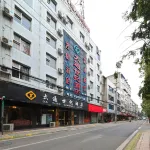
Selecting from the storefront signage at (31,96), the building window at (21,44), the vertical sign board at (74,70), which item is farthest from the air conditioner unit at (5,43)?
the vertical sign board at (74,70)

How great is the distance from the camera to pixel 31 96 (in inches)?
1139

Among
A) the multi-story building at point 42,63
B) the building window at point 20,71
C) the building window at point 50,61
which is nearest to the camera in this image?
the multi-story building at point 42,63

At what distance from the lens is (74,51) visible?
47344mm

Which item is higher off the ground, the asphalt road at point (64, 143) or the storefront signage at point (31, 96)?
the storefront signage at point (31, 96)

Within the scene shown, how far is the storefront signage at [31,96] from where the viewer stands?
24.6 meters

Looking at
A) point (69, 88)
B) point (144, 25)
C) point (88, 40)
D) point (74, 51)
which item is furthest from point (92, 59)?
point (144, 25)

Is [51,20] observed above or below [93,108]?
above

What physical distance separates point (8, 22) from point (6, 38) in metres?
1.75

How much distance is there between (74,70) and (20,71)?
18972 millimetres

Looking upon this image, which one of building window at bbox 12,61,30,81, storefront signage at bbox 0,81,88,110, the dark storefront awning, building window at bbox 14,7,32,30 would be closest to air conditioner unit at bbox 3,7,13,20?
building window at bbox 14,7,32,30

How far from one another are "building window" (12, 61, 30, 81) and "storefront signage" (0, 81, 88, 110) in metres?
1.43

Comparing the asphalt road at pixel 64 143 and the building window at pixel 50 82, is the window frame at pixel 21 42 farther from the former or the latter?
the asphalt road at pixel 64 143

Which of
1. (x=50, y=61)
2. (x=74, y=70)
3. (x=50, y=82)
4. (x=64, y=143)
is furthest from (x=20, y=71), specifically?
(x=74, y=70)

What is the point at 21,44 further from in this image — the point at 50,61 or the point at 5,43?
the point at 50,61
